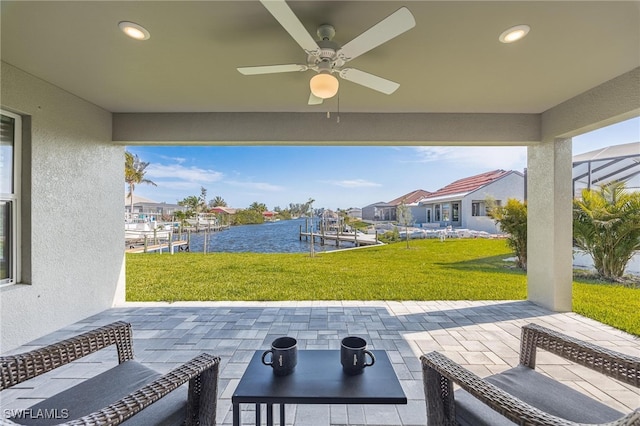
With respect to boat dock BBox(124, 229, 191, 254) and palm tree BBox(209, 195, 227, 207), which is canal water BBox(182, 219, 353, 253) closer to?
boat dock BBox(124, 229, 191, 254)

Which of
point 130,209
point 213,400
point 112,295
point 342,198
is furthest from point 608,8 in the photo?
point 130,209

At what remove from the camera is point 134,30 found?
6.71 ft

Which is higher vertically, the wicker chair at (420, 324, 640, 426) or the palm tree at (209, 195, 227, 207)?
the palm tree at (209, 195, 227, 207)

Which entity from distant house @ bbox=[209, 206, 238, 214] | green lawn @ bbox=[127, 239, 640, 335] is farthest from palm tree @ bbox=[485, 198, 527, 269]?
distant house @ bbox=[209, 206, 238, 214]

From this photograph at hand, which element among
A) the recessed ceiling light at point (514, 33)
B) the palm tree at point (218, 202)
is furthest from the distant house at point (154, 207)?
the recessed ceiling light at point (514, 33)

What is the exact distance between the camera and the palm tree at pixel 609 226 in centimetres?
470

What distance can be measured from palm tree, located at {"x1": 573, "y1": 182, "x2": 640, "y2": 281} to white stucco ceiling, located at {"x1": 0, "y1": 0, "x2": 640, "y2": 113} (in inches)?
107

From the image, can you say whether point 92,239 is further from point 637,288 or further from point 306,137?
point 637,288

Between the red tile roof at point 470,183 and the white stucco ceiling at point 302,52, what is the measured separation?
35.1 ft

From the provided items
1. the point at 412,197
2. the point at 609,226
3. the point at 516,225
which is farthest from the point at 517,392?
the point at 412,197

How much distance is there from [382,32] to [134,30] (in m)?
1.79

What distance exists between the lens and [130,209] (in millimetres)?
15039

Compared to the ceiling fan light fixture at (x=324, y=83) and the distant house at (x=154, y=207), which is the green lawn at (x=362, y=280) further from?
the distant house at (x=154, y=207)

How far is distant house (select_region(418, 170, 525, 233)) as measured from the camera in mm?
12508
